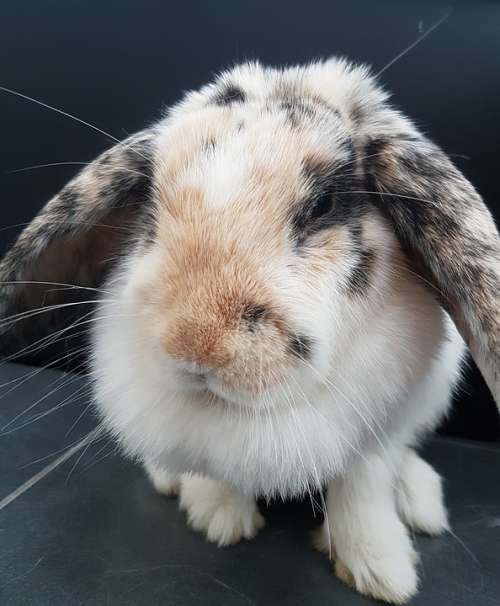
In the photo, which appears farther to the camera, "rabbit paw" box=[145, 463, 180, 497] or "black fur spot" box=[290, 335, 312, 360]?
"rabbit paw" box=[145, 463, 180, 497]

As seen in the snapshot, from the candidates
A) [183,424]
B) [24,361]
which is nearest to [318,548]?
[183,424]

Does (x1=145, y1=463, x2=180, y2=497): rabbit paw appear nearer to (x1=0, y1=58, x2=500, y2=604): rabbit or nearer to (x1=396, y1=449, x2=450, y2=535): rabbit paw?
(x1=0, y1=58, x2=500, y2=604): rabbit

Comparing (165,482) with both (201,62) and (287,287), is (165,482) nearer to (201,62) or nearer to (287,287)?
(287,287)

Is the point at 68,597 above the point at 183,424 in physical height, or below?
below

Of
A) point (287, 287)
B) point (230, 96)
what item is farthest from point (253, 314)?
point (230, 96)

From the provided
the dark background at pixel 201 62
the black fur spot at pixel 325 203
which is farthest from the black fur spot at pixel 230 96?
the dark background at pixel 201 62

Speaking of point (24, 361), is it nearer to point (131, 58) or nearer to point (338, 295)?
point (131, 58)

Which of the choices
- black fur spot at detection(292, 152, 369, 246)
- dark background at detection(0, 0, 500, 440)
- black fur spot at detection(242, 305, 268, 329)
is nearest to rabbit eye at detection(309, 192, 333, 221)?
black fur spot at detection(292, 152, 369, 246)
